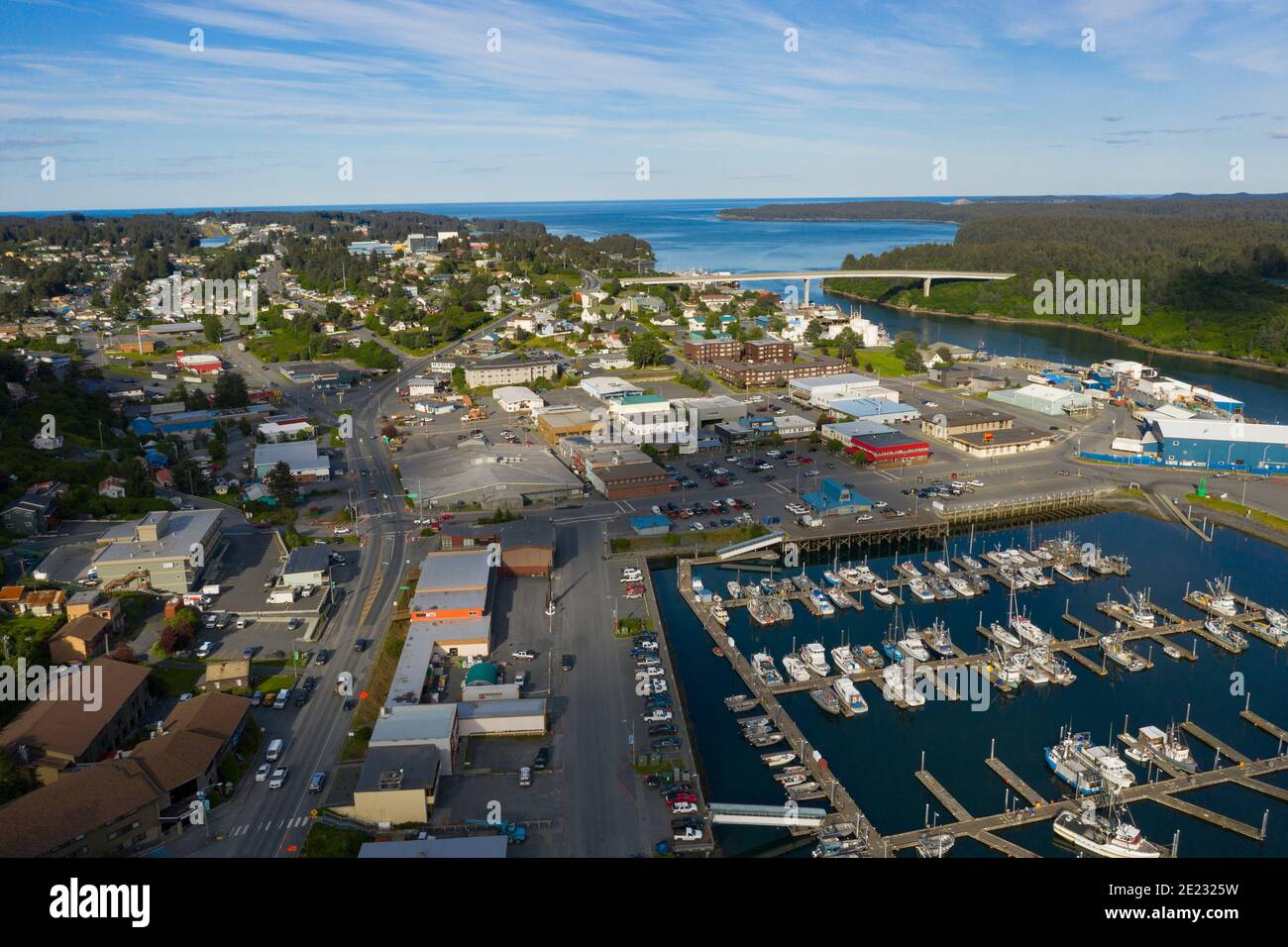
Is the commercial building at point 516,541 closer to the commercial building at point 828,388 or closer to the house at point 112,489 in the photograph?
the house at point 112,489

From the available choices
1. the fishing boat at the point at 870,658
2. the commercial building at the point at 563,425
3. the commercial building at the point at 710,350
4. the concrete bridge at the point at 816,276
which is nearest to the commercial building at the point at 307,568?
the fishing boat at the point at 870,658

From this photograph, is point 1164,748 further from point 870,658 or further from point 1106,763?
point 870,658

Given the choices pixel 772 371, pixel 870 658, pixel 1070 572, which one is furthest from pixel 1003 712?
Answer: pixel 772 371

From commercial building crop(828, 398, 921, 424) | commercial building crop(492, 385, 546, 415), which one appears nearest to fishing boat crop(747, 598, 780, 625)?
commercial building crop(828, 398, 921, 424)

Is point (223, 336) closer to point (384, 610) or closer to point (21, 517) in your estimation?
point (21, 517)

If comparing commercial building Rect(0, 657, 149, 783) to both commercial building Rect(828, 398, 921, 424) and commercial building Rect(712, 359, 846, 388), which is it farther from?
commercial building Rect(712, 359, 846, 388)
